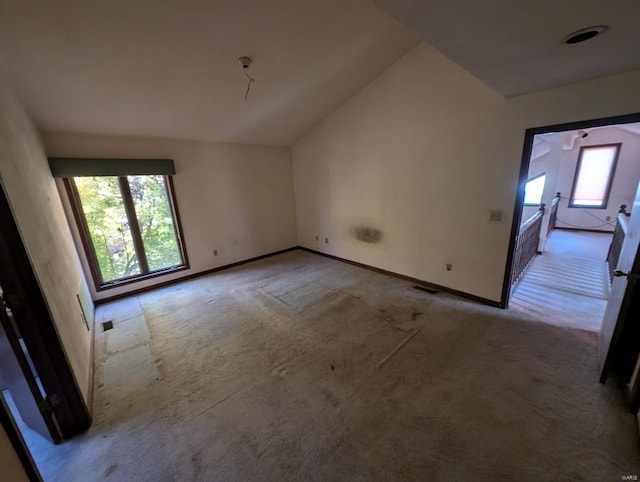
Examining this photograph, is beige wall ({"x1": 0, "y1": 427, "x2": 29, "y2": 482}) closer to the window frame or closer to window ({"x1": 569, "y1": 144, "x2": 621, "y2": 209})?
the window frame

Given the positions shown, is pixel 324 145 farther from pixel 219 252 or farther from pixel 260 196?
pixel 219 252

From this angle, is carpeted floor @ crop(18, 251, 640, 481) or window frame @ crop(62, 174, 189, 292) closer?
carpeted floor @ crop(18, 251, 640, 481)

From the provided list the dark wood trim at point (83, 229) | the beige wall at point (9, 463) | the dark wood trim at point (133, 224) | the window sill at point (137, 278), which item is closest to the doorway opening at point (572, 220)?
the beige wall at point (9, 463)

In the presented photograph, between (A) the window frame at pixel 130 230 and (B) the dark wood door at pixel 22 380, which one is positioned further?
(A) the window frame at pixel 130 230

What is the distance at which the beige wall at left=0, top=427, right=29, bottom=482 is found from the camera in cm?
95

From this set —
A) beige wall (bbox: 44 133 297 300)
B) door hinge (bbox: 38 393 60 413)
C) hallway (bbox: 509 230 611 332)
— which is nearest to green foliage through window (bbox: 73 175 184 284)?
beige wall (bbox: 44 133 297 300)

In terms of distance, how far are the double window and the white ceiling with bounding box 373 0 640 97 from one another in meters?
3.88

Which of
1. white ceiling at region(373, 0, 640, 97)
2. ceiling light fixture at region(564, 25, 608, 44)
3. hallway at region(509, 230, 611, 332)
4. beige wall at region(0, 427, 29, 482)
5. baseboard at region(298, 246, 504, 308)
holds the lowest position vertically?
hallway at region(509, 230, 611, 332)

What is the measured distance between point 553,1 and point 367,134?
2.75 meters

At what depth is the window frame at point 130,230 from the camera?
10.5 ft

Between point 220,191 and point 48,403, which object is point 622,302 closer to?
point 48,403

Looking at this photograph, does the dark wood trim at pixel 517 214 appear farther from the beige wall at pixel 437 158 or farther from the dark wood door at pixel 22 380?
the dark wood door at pixel 22 380

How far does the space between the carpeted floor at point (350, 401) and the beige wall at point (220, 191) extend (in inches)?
66.0

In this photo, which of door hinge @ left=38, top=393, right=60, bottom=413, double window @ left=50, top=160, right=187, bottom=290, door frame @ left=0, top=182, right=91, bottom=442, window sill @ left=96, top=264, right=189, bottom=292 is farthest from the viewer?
window sill @ left=96, top=264, right=189, bottom=292
